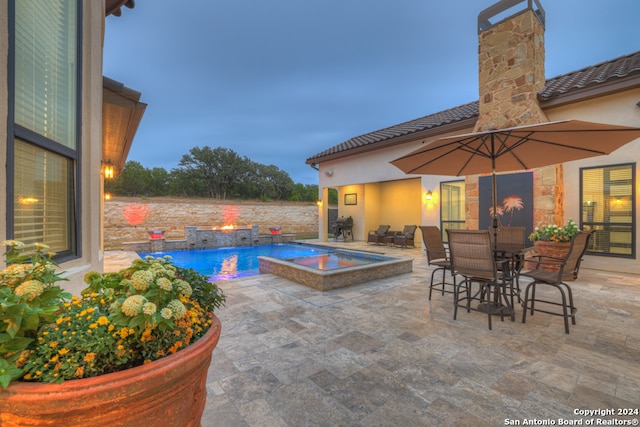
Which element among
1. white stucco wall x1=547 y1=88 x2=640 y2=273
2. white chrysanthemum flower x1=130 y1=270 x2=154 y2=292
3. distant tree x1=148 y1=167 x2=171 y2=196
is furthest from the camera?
distant tree x1=148 y1=167 x2=171 y2=196

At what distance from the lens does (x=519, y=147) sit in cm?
402

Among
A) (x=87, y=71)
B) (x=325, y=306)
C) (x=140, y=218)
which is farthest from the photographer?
(x=140, y=218)

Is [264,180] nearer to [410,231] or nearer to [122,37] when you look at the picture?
[410,231]

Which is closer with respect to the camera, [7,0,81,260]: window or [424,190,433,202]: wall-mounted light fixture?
[7,0,81,260]: window

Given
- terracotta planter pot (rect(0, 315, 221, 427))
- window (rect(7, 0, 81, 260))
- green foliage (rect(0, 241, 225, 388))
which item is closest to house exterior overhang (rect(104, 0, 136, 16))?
window (rect(7, 0, 81, 260))

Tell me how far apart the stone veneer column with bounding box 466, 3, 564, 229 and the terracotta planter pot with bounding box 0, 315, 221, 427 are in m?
7.33

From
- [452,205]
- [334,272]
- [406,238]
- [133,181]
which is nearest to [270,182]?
[133,181]

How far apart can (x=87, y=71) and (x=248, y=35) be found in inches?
1145

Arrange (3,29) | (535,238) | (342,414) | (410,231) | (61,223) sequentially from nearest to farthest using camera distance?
(3,29) < (342,414) < (61,223) < (535,238) < (410,231)

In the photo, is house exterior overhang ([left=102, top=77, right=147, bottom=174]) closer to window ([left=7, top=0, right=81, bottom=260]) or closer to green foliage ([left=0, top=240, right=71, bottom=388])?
window ([left=7, top=0, right=81, bottom=260])

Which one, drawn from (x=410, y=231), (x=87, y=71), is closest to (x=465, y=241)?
(x=87, y=71)

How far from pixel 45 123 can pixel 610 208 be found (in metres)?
8.92

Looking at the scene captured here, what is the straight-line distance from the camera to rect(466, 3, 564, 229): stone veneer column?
6098mm

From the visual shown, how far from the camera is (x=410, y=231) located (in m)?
11.2
